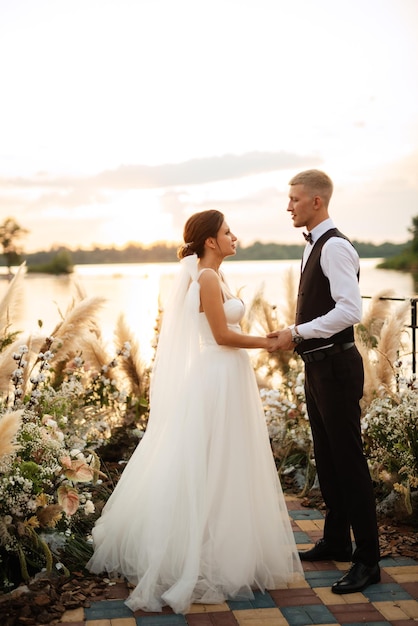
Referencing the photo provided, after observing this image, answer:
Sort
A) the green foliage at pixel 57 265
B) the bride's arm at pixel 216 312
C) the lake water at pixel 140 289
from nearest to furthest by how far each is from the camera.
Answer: the bride's arm at pixel 216 312 → the lake water at pixel 140 289 → the green foliage at pixel 57 265

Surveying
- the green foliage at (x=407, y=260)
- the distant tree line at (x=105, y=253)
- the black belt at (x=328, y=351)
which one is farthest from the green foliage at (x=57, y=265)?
the green foliage at (x=407, y=260)

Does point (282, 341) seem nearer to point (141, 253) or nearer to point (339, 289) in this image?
point (339, 289)

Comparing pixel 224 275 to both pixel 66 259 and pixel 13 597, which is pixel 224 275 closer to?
pixel 13 597

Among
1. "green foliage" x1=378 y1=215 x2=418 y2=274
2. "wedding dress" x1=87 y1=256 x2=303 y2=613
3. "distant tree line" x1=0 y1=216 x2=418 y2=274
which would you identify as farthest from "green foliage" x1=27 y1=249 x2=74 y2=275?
"green foliage" x1=378 y1=215 x2=418 y2=274

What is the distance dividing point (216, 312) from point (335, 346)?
2.13 feet

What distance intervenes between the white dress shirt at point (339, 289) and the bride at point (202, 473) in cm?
43

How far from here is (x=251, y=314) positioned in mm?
7203

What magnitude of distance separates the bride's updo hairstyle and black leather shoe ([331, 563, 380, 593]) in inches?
72.5

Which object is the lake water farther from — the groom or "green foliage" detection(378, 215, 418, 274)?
"green foliage" detection(378, 215, 418, 274)

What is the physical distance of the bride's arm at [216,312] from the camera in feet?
13.2

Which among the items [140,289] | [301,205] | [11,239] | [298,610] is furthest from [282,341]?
[11,239]

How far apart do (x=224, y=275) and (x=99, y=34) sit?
2.80 meters

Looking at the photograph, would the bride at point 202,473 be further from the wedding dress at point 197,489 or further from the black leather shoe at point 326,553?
the black leather shoe at point 326,553

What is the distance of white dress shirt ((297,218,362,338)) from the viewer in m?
3.80
